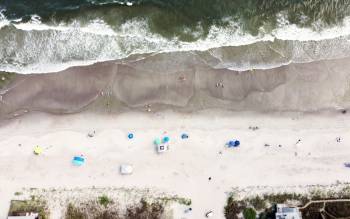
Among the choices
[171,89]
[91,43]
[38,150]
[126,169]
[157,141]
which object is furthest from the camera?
[91,43]

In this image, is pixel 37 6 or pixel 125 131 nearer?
pixel 125 131

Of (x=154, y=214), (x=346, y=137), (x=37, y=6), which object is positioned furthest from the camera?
(x=37, y=6)

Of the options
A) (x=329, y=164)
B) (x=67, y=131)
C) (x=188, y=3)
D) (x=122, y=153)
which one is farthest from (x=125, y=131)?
(x=329, y=164)

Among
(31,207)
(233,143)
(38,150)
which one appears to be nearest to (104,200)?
(31,207)

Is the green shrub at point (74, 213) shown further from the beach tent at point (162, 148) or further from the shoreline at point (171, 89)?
the shoreline at point (171, 89)

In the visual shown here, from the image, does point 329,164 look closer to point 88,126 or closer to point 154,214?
point 154,214

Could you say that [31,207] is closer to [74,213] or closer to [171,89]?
[74,213]
